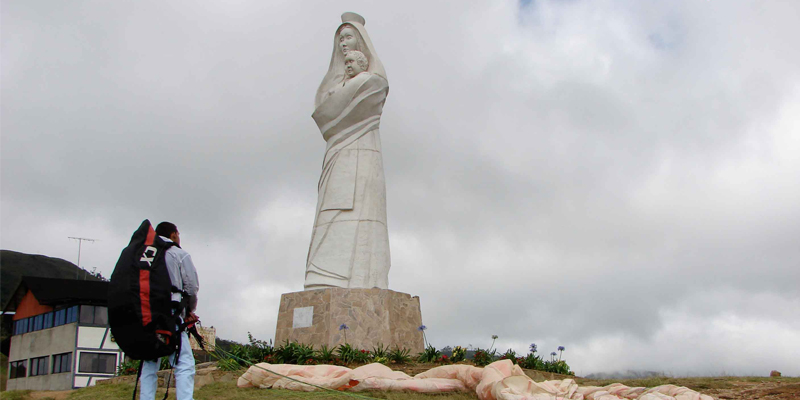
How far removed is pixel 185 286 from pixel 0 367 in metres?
31.9

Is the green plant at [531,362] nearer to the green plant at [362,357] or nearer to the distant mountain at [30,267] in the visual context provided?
the green plant at [362,357]

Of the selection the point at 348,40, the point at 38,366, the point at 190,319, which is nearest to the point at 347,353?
the point at 190,319

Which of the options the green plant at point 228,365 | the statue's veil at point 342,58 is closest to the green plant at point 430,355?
the green plant at point 228,365

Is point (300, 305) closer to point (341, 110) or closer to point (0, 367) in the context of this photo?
point (341, 110)

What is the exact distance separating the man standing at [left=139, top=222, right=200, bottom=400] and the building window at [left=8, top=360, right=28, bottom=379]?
26.6m

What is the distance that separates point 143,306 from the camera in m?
5.32

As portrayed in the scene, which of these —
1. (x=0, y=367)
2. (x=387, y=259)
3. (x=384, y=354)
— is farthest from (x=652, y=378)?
(x=0, y=367)

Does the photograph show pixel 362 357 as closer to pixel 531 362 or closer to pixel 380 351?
pixel 380 351

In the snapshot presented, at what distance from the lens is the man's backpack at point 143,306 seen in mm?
5281

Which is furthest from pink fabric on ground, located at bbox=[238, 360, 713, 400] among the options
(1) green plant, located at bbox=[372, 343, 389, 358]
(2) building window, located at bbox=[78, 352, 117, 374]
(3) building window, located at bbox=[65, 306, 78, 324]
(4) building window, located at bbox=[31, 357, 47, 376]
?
(4) building window, located at bbox=[31, 357, 47, 376]

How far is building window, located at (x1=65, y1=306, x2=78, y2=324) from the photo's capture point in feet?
86.5

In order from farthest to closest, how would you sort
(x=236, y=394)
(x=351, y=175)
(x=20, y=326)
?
(x=20, y=326) < (x=351, y=175) < (x=236, y=394)

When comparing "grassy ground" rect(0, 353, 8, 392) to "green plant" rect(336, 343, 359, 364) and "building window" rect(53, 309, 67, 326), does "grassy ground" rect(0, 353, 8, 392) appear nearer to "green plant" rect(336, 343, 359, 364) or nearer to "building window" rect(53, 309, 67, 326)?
"building window" rect(53, 309, 67, 326)

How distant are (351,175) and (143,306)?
29.0 ft
